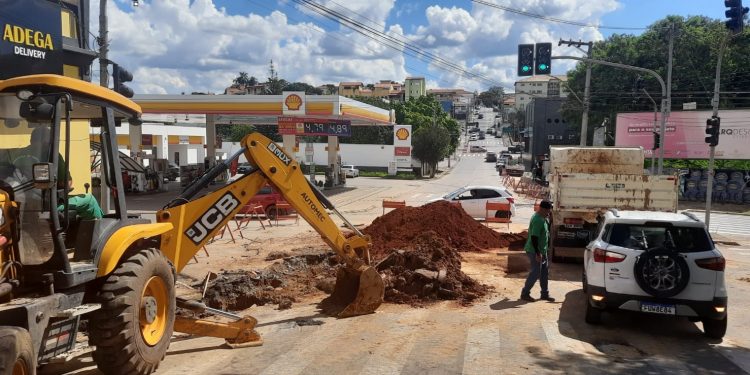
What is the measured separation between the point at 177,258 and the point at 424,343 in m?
3.34

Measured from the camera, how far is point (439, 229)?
52.0 feet

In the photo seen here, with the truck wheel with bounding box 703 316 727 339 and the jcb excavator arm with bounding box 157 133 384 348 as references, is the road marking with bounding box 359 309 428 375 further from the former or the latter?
the truck wheel with bounding box 703 316 727 339

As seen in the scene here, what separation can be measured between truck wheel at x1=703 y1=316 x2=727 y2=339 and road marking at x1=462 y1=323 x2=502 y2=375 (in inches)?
109

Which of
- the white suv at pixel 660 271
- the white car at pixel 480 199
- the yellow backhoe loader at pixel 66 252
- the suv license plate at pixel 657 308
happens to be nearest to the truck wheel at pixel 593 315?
the white suv at pixel 660 271

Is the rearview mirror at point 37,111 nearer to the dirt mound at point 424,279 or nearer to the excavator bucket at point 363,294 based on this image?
the excavator bucket at point 363,294

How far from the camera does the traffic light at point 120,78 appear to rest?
44.7ft

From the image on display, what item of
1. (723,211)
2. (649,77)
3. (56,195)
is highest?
(649,77)

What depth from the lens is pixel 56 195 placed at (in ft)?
16.1

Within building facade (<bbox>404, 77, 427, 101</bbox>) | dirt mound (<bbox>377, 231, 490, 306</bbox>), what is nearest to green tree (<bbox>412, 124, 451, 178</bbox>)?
dirt mound (<bbox>377, 231, 490, 306</bbox>)

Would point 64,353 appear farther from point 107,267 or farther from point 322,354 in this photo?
point 322,354

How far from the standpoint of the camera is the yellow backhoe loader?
4.58 m

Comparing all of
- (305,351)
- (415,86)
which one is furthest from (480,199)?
(415,86)

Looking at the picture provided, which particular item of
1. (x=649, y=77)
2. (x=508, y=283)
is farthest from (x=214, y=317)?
(x=649, y=77)

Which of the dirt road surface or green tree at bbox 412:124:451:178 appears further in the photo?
green tree at bbox 412:124:451:178
